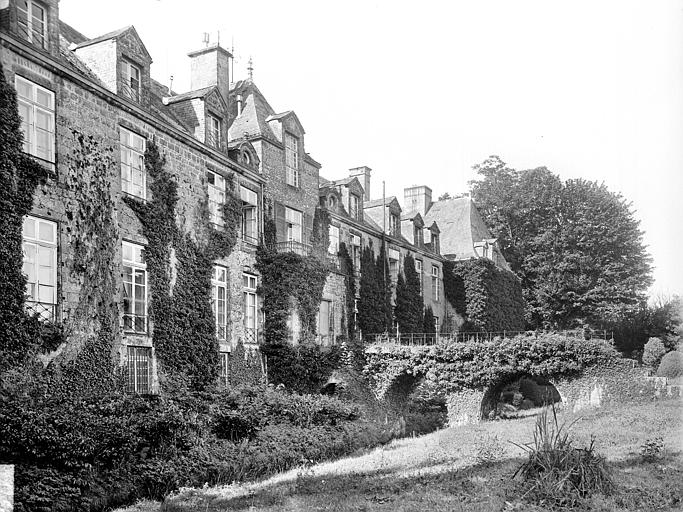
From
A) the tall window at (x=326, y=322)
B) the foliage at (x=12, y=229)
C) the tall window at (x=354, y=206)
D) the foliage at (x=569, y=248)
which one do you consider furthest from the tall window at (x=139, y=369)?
the foliage at (x=569, y=248)

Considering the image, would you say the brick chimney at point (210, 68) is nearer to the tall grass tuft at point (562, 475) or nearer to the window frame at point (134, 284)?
the window frame at point (134, 284)

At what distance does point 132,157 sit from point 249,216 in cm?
638

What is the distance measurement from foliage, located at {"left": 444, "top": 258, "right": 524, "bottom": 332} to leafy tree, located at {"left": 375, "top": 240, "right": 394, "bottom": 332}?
7.25 m

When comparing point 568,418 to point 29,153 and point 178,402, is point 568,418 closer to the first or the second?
point 178,402

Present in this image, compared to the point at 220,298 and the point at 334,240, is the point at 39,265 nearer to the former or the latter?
the point at 220,298

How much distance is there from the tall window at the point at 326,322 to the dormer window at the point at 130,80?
11.2m

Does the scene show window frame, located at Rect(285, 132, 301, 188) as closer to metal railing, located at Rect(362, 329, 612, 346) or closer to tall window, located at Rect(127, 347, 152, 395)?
metal railing, located at Rect(362, 329, 612, 346)

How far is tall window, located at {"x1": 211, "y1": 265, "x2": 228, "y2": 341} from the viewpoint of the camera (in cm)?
2278

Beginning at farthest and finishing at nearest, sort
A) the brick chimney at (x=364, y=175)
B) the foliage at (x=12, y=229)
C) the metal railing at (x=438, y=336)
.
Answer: the brick chimney at (x=364, y=175)
the metal railing at (x=438, y=336)
the foliage at (x=12, y=229)

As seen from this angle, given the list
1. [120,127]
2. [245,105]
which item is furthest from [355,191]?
[120,127]

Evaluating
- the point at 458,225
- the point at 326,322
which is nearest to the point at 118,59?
the point at 326,322

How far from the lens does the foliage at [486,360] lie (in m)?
27.0

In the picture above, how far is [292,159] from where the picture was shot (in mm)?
28297

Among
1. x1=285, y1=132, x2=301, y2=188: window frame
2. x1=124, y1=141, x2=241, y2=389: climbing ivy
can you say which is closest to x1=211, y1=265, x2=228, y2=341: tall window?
x1=124, y1=141, x2=241, y2=389: climbing ivy
